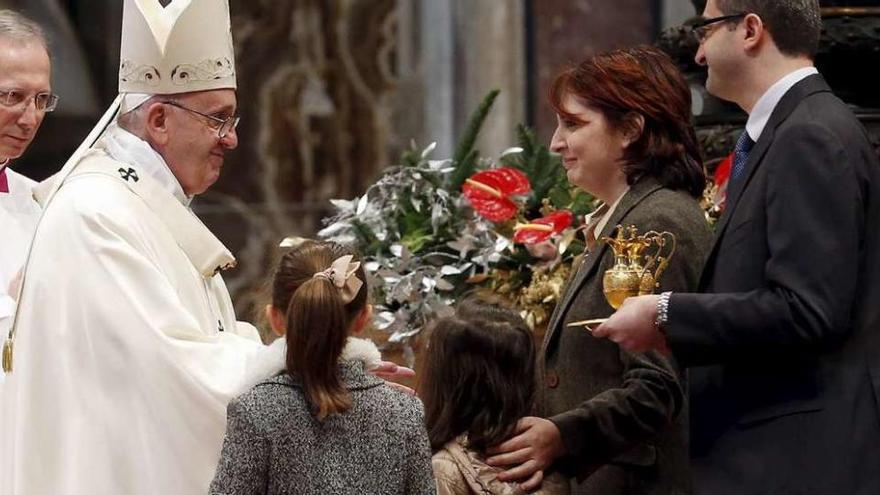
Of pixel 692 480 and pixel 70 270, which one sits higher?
pixel 70 270

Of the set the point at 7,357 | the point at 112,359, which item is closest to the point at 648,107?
the point at 112,359

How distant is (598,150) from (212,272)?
3.02 ft

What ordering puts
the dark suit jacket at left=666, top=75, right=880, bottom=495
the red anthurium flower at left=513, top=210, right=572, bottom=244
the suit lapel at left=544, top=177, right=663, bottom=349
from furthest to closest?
the red anthurium flower at left=513, top=210, right=572, bottom=244, the suit lapel at left=544, top=177, right=663, bottom=349, the dark suit jacket at left=666, top=75, right=880, bottom=495

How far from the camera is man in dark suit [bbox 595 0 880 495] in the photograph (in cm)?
352

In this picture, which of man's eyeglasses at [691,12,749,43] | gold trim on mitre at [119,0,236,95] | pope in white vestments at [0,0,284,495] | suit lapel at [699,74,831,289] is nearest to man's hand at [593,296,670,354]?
suit lapel at [699,74,831,289]

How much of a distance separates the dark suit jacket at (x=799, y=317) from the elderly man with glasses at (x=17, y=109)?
216cm

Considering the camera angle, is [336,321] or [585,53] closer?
[336,321]

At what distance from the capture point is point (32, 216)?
523 centimetres

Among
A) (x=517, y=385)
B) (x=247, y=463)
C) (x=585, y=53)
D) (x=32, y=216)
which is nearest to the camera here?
(x=247, y=463)

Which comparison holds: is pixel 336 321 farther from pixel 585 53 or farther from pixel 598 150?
pixel 585 53

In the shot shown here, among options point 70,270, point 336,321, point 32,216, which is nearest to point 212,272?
point 70,270

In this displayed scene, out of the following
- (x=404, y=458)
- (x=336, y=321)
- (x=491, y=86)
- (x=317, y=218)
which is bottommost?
(x=317, y=218)

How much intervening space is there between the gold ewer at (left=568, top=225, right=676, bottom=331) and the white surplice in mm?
731

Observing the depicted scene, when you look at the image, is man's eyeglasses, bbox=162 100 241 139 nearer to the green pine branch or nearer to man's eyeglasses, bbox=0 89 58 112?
man's eyeglasses, bbox=0 89 58 112
